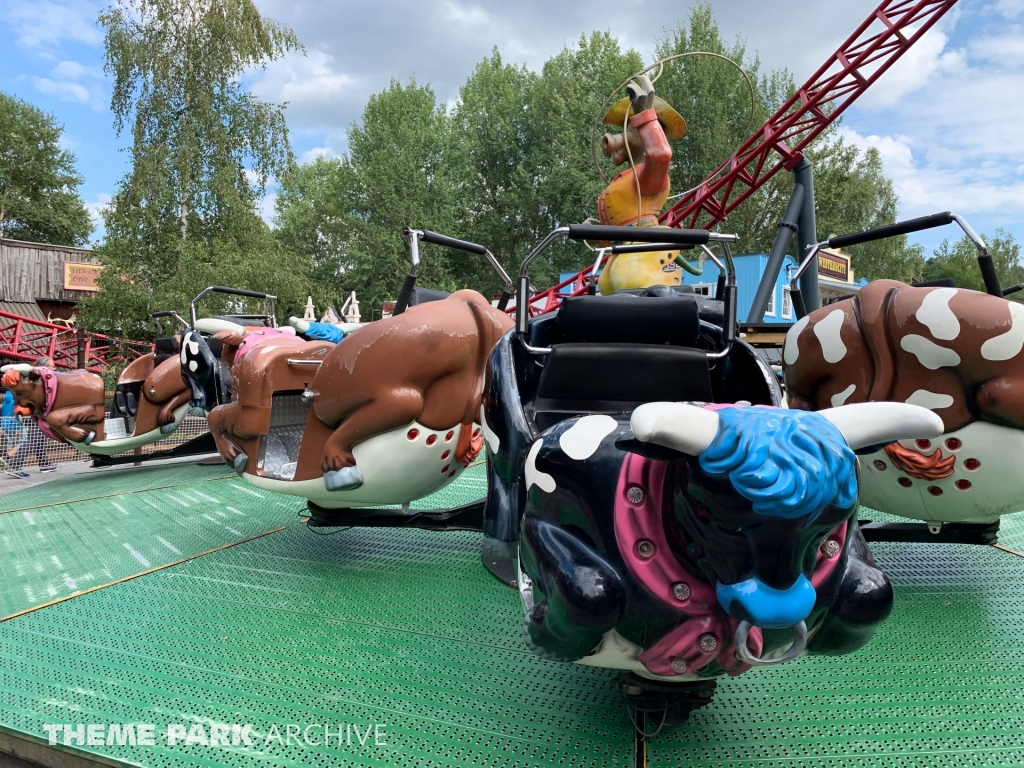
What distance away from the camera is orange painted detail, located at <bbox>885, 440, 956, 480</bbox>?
8.34 feet

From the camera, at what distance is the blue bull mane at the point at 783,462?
1128 millimetres

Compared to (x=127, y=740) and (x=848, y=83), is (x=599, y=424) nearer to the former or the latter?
(x=127, y=740)

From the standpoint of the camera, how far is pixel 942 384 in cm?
251

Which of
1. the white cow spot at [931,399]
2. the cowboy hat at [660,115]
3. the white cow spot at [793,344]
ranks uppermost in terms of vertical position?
the cowboy hat at [660,115]

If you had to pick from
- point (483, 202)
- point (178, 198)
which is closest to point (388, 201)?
point (483, 202)

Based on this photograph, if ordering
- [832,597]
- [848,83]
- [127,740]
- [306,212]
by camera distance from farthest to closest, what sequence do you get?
[306,212] < [848,83] < [127,740] < [832,597]

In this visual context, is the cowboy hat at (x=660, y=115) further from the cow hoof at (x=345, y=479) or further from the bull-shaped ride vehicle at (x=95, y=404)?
the bull-shaped ride vehicle at (x=95, y=404)

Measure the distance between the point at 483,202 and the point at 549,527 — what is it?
2466 centimetres

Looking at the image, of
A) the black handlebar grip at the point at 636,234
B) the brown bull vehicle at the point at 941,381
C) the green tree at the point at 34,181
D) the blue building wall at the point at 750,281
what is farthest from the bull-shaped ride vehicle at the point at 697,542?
the green tree at the point at 34,181

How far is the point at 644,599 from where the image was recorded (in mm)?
1371

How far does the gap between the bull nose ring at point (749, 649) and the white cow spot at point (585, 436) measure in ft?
1.46

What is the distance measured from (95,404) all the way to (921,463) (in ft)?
23.6

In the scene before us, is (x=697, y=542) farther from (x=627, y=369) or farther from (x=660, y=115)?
(x=660, y=115)

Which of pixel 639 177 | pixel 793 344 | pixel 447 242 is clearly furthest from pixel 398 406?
pixel 639 177
